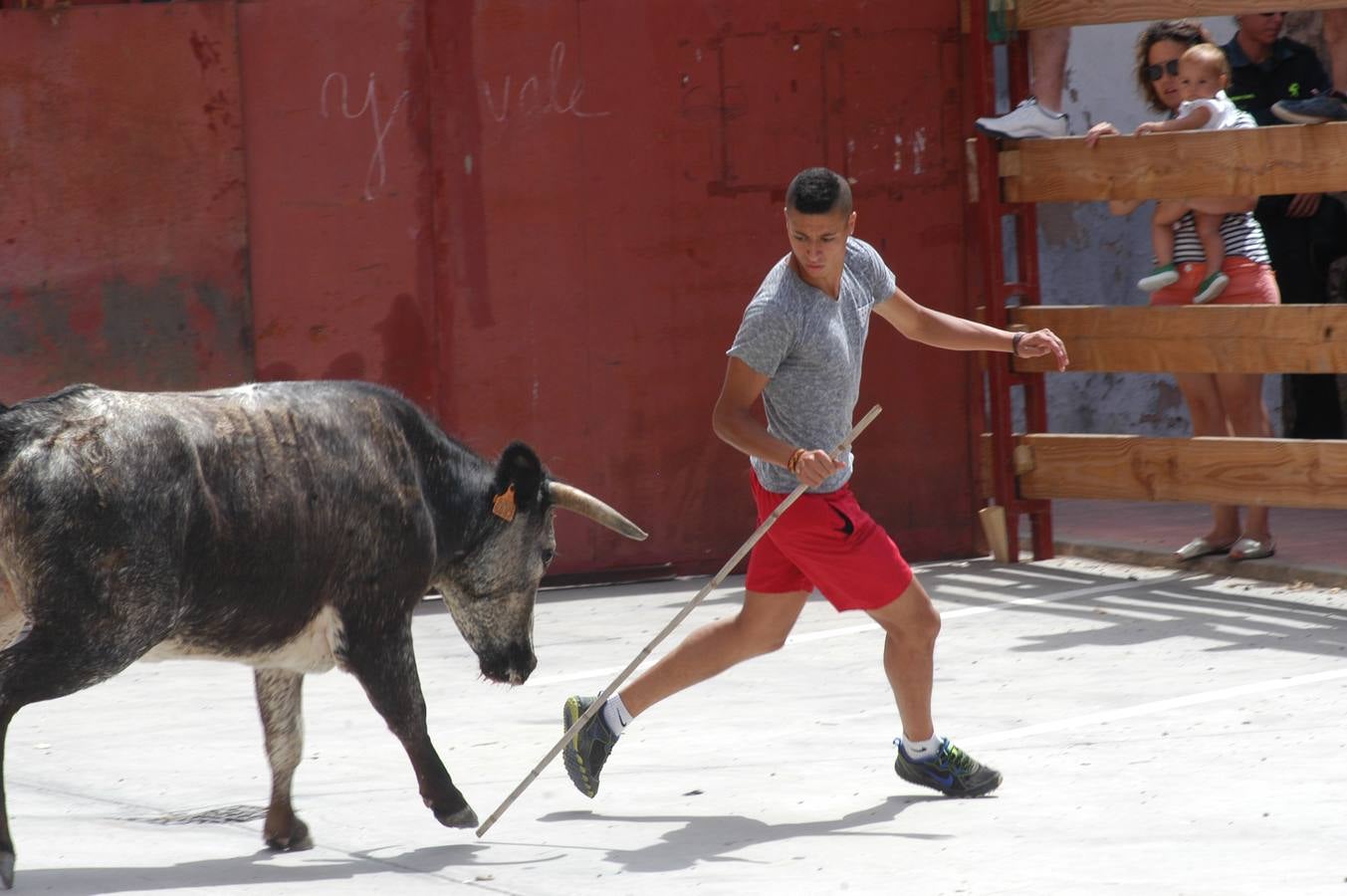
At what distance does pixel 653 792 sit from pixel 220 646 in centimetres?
146

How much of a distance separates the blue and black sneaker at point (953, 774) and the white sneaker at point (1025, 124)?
4.49m

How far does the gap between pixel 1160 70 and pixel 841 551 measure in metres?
4.52

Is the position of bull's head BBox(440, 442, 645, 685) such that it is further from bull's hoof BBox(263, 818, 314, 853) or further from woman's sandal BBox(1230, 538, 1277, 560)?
woman's sandal BBox(1230, 538, 1277, 560)

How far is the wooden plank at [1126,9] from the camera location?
9.06 m

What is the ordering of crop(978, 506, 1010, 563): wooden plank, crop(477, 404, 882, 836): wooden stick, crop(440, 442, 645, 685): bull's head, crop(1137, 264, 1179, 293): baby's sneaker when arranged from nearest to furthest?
crop(477, 404, 882, 836): wooden stick → crop(440, 442, 645, 685): bull's head → crop(1137, 264, 1179, 293): baby's sneaker → crop(978, 506, 1010, 563): wooden plank

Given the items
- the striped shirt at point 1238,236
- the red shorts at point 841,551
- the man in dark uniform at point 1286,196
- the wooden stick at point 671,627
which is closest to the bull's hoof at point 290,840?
the wooden stick at point 671,627

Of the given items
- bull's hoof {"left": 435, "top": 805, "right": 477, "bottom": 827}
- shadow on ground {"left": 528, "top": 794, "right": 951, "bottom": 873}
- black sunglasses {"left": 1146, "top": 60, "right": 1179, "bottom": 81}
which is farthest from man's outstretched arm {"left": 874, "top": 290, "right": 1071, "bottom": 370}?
black sunglasses {"left": 1146, "top": 60, "right": 1179, "bottom": 81}

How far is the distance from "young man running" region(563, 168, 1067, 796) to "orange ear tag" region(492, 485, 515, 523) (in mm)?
605

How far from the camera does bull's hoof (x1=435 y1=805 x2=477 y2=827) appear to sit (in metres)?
5.86

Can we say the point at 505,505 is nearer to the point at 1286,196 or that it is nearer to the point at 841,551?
the point at 841,551

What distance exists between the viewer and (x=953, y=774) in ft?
20.0

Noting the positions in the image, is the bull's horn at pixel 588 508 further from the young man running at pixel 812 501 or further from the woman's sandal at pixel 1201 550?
the woman's sandal at pixel 1201 550

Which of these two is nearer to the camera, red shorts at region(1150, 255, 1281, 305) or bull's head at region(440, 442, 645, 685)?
bull's head at region(440, 442, 645, 685)

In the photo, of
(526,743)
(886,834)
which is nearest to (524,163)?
(526,743)
